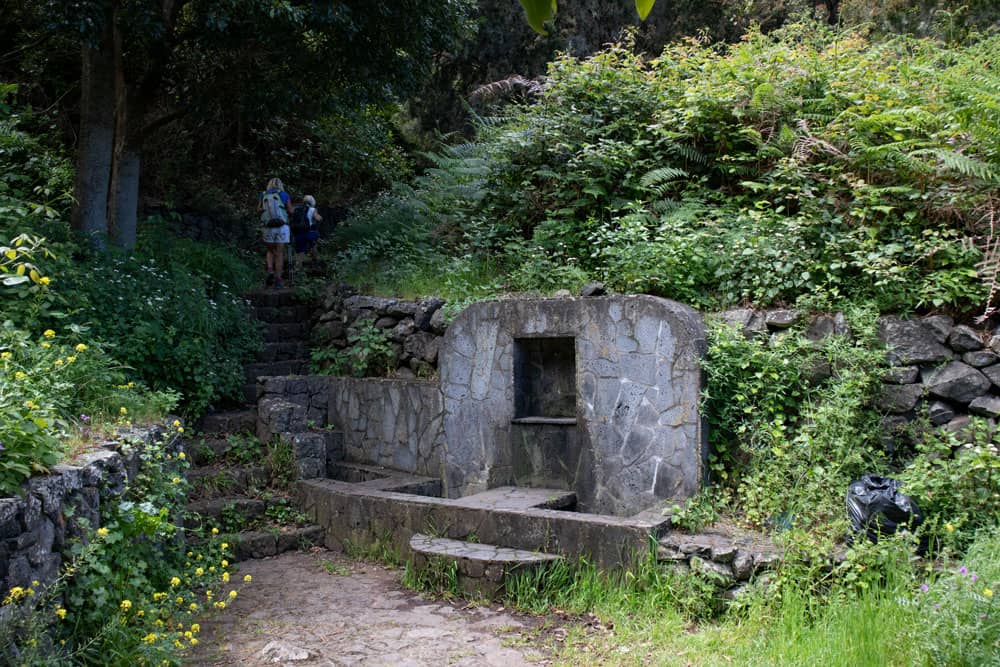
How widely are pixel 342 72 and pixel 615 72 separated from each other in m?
3.29

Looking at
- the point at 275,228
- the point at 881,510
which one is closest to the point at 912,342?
the point at 881,510

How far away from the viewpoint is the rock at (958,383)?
561 cm

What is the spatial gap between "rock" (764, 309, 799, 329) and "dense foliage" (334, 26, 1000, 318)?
7.2 inches

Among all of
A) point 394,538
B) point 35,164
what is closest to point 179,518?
point 394,538

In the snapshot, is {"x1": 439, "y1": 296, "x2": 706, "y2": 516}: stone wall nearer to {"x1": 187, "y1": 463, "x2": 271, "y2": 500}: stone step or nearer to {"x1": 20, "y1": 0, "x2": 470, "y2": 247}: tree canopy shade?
{"x1": 187, "y1": 463, "x2": 271, "y2": 500}: stone step

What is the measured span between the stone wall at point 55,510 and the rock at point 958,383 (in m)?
5.40

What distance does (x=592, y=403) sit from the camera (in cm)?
682

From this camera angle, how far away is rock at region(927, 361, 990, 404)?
5605 mm

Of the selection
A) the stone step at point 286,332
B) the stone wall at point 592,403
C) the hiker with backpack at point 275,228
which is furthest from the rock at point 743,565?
the hiker with backpack at point 275,228

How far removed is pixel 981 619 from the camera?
12.1ft

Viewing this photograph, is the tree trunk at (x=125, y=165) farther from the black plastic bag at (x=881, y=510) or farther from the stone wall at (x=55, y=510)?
the black plastic bag at (x=881, y=510)

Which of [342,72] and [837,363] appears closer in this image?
[837,363]

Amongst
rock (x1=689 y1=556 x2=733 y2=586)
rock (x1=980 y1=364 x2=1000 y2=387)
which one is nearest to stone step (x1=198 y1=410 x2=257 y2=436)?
rock (x1=689 y1=556 x2=733 y2=586)

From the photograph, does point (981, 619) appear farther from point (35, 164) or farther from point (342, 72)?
point (35, 164)
